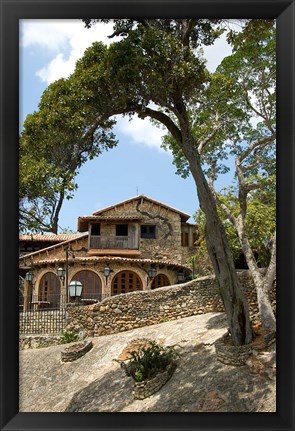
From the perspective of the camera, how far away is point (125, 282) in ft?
80.3

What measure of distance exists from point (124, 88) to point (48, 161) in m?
2.12

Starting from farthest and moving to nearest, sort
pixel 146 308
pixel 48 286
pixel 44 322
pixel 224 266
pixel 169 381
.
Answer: pixel 48 286 < pixel 44 322 < pixel 146 308 < pixel 169 381 < pixel 224 266

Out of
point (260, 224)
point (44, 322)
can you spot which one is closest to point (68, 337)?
point (44, 322)

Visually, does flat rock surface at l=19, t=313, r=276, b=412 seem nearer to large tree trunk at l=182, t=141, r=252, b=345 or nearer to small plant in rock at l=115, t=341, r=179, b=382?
small plant in rock at l=115, t=341, r=179, b=382

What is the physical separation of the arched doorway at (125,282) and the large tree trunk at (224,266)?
1423cm

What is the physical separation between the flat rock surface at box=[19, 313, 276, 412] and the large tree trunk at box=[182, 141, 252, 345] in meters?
0.69

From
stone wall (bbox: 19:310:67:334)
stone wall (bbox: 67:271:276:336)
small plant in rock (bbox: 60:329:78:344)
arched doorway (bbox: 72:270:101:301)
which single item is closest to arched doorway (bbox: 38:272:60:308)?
arched doorway (bbox: 72:270:101:301)

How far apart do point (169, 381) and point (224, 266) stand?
2.83 meters

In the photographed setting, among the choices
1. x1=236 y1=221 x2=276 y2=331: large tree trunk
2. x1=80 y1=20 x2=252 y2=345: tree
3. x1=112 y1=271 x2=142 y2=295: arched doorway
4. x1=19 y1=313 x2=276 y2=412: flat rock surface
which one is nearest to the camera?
x1=19 y1=313 x2=276 y2=412: flat rock surface

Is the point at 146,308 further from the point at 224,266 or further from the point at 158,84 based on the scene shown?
the point at 158,84

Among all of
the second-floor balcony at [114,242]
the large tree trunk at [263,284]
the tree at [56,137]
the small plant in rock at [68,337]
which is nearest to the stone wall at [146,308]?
the small plant in rock at [68,337]

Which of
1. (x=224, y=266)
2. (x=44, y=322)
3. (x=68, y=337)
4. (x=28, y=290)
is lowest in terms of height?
(x=68, y=337)

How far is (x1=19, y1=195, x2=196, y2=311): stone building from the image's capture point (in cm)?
2411
